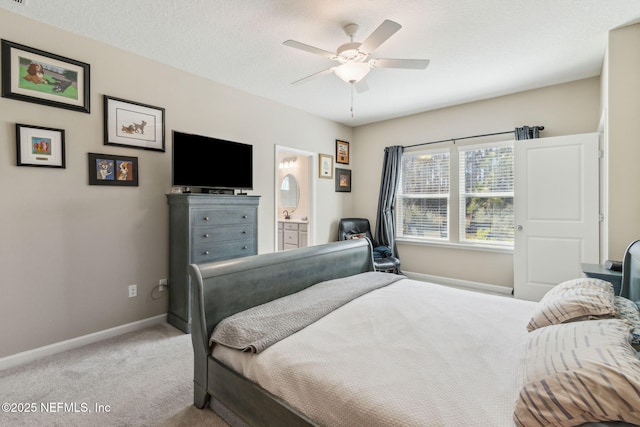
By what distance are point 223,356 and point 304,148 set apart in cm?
364

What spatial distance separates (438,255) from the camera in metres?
4.74

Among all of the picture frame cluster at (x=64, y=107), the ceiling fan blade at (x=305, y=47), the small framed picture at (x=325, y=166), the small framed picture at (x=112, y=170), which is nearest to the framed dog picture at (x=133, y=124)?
the picture frame cluster at (x=64, y=107)

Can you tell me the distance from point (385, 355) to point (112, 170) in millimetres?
2856

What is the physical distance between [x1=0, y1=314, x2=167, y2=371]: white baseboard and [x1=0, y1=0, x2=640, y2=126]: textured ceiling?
104 inches

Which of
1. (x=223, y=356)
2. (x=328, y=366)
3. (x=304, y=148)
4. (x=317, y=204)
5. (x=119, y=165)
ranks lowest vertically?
(x=223, y=356)

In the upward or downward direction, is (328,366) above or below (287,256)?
below

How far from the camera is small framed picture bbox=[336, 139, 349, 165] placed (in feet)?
17.7

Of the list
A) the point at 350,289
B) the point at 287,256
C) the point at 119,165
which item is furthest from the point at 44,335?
the point at 350,289

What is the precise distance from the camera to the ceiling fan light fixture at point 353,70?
2.44m

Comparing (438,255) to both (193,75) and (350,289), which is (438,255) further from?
(193,75)

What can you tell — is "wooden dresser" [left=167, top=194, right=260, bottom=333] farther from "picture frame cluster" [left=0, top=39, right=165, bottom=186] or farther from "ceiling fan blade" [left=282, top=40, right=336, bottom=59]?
"ceiling fan blade" [left=282, top=40, right=336, bottom=59]

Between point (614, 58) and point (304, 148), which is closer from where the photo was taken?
point (614, 58)

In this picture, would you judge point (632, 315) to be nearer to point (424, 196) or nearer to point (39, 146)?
point (424, 196)

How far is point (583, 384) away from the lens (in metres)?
0.88
